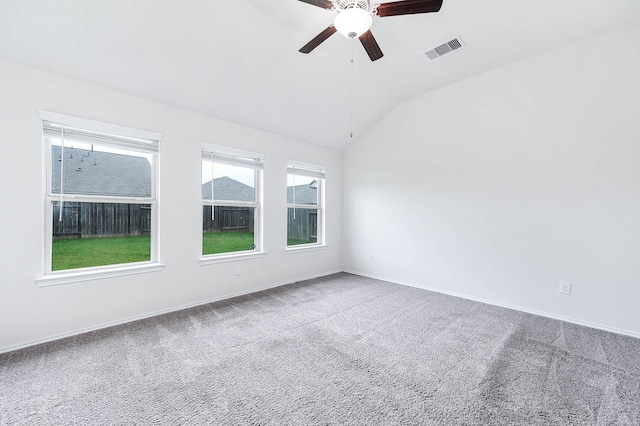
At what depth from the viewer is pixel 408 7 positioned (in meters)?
1.86

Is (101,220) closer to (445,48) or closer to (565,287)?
(445,48)

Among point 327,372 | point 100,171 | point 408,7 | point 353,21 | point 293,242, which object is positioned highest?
point 408,7

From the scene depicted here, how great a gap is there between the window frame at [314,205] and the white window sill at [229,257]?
0.61 m

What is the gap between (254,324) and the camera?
2.87m

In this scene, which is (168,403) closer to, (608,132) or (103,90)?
(103,90)

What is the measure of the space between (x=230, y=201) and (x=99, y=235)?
4.89 feet

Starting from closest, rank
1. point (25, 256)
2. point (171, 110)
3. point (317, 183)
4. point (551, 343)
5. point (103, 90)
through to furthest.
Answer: point (25, 256) < point (551, 343) < point (103, 90) < point (171, 110) < point (317, 183)

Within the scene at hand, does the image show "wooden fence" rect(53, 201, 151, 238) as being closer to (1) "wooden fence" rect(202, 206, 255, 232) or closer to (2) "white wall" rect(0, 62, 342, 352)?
(2) "white wall" rect(0, 62, 342, 352)

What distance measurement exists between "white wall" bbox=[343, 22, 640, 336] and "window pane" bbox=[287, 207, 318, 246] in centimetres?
125

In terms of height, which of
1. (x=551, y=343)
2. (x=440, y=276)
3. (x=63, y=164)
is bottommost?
(x=551, y=343)

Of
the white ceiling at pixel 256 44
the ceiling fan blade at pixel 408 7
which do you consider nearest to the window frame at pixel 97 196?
the white ceiling at pixel 256 44

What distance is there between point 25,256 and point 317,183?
3.85 metres

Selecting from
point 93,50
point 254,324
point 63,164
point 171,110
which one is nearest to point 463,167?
point 254,324

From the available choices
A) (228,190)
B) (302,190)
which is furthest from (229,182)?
(302,190)
